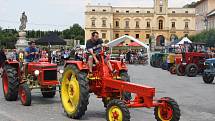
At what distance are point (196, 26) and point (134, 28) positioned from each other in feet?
63.8

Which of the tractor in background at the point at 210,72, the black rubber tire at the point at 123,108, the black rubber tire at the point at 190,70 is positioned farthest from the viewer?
the black rubber tire at the point at 190,70

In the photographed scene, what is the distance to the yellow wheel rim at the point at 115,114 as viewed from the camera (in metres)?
9.52

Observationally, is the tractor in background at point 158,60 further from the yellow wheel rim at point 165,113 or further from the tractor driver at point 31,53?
the yellow wheel rim at point 165,113

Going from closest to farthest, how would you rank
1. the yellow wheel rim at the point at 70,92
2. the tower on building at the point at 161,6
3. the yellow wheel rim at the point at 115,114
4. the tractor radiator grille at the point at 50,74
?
1. the yellow wheel rim at the point at 115,114
2. the yellow wheel rim at the point at 70,92
3. the tractor radiator grille at the point at 50,74
4. the tower on building at the point at 161,6

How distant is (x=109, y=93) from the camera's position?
1118 cm

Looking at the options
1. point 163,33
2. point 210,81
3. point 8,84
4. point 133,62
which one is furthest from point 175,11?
point 8,84

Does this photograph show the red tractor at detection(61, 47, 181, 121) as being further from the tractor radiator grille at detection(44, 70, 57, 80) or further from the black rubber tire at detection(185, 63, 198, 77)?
the black rubber tire at detection(185, 63, 198, 77)

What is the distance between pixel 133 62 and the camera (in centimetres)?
5341

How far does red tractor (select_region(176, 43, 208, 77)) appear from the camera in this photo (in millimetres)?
28781

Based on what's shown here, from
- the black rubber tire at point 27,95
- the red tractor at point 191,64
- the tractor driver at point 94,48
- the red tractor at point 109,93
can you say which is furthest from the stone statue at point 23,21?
the tractor driver at point 94,48

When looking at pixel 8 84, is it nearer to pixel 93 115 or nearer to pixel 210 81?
pixel 93 115

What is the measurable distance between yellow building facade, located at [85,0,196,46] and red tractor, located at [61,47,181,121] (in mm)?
127617

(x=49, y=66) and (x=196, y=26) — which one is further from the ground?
(x=196, y=26)

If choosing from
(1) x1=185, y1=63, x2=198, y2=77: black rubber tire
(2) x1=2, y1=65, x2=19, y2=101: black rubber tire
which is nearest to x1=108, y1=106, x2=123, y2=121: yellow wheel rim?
(2) x1=2, y1=65, x2=19, y2=101: black rubber tire
